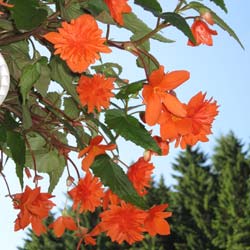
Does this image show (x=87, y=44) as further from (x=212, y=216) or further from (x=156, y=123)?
(x=212, y=216)

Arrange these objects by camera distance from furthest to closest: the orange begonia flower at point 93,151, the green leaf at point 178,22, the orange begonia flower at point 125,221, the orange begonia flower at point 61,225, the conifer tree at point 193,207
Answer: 1. the conifer tree at point 193,207
2. the orange begonia flower at point 61,225
3. the orange begonia flower at point 125,221
4. the orange begonia flower at point 93,151
5. the green leaf at point 178,22

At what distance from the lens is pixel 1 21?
1.14 metres

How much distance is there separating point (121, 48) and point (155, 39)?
24cm

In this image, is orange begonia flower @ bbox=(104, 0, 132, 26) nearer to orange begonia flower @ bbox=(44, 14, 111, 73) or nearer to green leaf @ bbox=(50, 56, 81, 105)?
orange begonia flower @ bbox=(44, 14, 111, 73)

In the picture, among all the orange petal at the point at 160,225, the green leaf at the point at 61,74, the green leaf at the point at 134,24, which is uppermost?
the green leaf at the point at 134,24

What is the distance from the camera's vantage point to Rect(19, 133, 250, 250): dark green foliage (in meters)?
7.88

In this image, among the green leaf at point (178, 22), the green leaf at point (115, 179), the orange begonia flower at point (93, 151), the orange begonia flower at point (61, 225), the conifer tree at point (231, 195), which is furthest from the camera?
the conifer tree at point (231, 195)

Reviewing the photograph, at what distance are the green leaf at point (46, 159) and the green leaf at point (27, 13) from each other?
21.2 inches

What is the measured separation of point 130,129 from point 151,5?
0.20m

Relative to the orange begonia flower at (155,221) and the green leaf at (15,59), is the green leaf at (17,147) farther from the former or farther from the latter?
the orange begonia flower at (155,221)

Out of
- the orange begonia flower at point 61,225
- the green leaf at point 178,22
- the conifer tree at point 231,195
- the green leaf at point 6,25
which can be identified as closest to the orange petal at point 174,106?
the green leaf at point 178,22

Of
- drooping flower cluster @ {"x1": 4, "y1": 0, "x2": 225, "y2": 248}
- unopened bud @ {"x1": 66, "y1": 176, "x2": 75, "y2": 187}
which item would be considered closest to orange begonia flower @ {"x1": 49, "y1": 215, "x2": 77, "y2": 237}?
drooping flower cluster @ {"x1": 4, "y1": 0, "x2": 225, "y2": 248}

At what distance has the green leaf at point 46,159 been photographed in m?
1.47

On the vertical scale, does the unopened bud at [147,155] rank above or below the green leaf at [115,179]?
above
